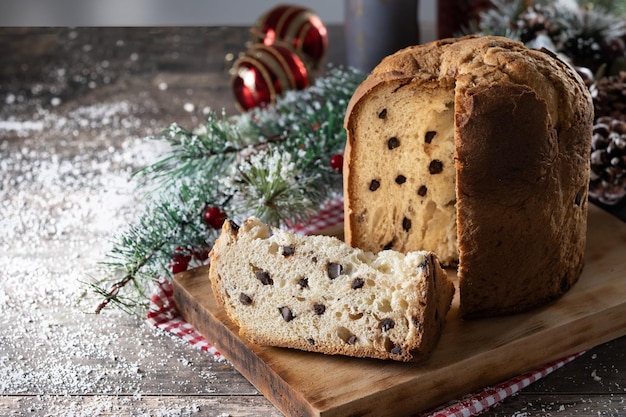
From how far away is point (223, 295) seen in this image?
6.41 ft

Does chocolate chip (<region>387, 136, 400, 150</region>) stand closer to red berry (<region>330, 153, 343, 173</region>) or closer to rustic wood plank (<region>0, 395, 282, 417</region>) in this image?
red berry (<region>330, 153, 343, 173</region>)

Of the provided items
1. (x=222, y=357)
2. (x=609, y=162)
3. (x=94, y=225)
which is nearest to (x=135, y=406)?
(x=222, y=357)

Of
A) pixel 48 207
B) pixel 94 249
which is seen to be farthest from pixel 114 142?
pixel 94 249

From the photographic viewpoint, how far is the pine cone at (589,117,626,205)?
2623 millimetres

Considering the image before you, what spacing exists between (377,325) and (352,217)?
0.46 metres

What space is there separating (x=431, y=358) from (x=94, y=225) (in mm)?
1320

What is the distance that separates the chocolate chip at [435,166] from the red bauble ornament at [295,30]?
172 centimetres

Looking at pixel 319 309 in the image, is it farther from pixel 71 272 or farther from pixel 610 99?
pixel 610 99

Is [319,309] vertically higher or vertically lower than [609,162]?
higher

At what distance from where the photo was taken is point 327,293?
1.84 metres

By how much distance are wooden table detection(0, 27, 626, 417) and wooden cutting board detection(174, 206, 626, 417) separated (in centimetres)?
6

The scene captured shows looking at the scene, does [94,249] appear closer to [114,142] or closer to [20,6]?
[114,142]

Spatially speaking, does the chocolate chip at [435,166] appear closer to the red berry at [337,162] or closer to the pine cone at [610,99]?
the red berry at [337,162]

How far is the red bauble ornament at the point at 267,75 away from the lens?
3373 mm
